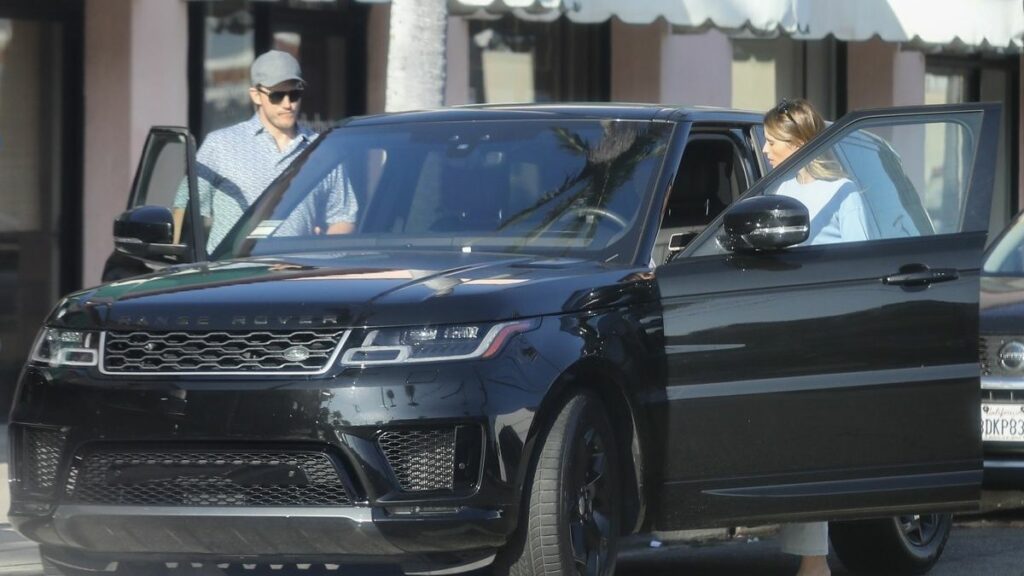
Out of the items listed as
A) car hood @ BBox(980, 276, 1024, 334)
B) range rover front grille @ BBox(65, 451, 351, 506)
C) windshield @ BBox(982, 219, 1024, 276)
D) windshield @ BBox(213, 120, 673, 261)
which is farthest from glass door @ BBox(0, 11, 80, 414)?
range rover front grille @ BBox(65, 451, 351, 506)

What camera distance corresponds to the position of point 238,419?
5672 mm

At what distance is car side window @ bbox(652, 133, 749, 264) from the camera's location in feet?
23.2

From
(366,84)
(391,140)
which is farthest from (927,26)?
(391,140)

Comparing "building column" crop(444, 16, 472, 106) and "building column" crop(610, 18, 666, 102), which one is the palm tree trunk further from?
"building column" crop(610, 18, 666, 102)

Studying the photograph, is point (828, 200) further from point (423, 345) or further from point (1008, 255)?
point (1008, 255)

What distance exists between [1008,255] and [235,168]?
4057 mm

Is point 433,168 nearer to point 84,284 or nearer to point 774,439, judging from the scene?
point 774,439

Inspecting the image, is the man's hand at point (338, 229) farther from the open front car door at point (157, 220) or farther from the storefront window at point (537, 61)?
the storefront window at point (537, 61)

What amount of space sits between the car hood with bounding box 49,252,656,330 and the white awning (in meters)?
7.03

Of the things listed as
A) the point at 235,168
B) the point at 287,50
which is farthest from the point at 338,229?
the point at 287,50

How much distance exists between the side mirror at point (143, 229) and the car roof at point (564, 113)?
0.90 meters

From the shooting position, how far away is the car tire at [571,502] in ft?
19.3

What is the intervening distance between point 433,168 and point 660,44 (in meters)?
9.79

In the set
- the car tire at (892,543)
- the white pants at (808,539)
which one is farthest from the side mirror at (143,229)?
the car tire at (892,543)
